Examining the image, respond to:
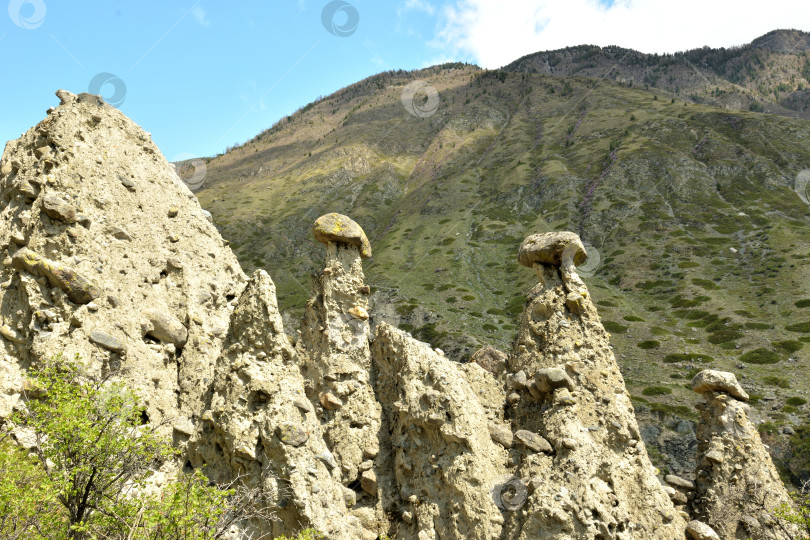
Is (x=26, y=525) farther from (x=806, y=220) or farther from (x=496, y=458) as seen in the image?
(x=806, y=220)

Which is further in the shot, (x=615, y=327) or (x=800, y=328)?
(x=615, y=327)

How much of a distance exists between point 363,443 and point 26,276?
12.3 meters

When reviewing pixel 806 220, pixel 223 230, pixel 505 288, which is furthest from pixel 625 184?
pixel 223 230

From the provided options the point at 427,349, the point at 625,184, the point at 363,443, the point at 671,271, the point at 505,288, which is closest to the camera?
the point at 363,443

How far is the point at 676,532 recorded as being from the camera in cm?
1599

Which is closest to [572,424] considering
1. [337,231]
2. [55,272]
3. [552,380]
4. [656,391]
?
[552,380]

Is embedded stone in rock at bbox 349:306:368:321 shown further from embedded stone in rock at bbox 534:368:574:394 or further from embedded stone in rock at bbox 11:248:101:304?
embedded stone in rock at bbox 11:248:101:304

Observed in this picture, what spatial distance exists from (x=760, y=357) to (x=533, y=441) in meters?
80.9

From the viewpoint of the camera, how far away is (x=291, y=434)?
46.1 feet

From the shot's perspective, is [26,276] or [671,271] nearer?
Answer: [26,276]

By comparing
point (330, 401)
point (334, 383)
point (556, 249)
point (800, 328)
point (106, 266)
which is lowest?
point (330, 401)

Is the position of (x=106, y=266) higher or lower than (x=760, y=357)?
lower

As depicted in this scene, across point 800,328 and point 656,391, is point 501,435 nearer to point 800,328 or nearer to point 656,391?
point 656,391

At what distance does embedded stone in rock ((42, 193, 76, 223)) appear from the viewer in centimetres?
1636
